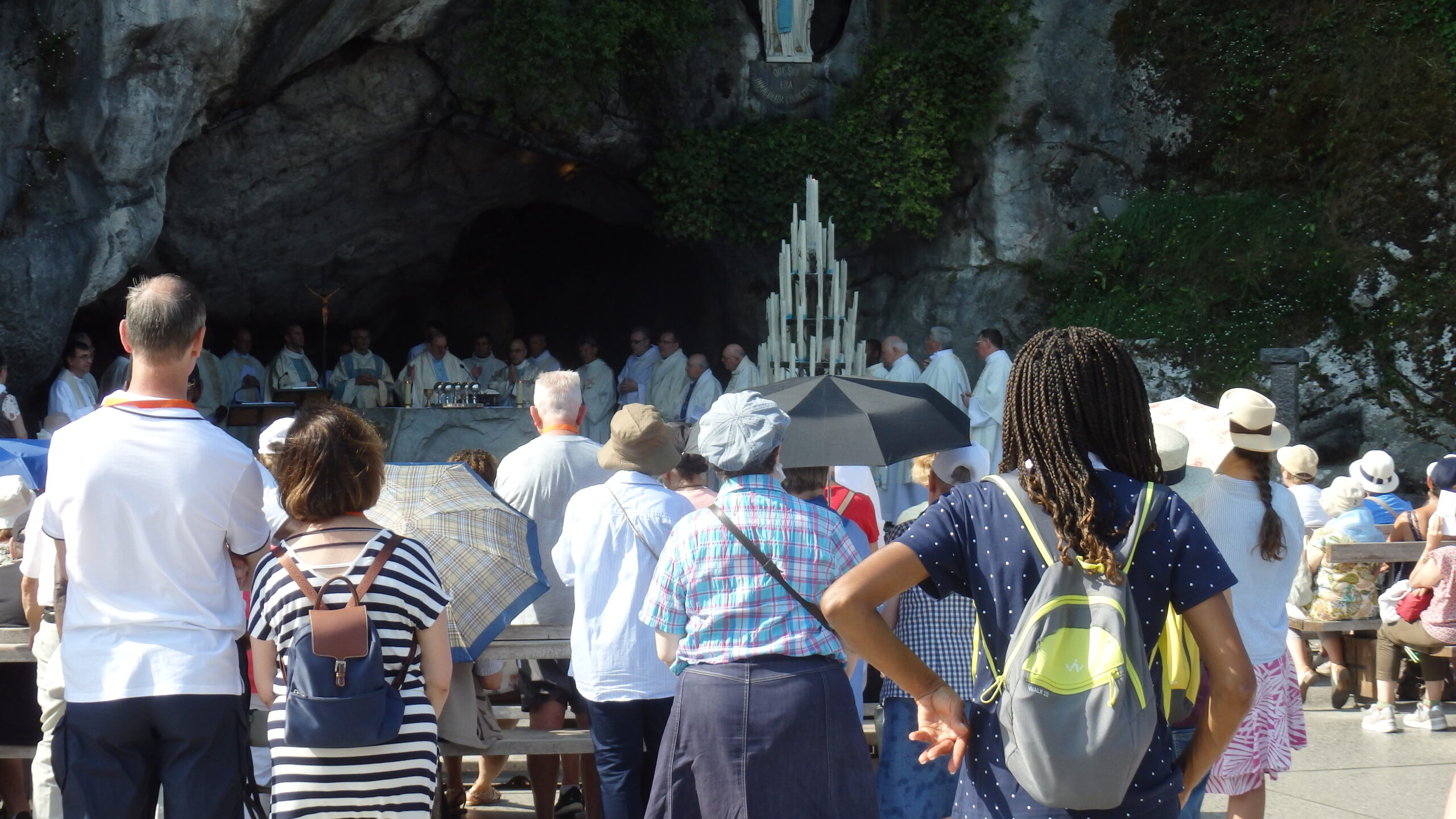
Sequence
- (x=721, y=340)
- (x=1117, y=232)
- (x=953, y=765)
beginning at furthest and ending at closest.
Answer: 1. (x=721, y=340)
2. (x=1117, y=232)
3. (x=953, y=765)

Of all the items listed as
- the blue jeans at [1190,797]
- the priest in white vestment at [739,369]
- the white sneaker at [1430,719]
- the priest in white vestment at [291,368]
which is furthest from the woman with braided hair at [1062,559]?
the priest in white vestment at [291,368]

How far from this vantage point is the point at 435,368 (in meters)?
16.1

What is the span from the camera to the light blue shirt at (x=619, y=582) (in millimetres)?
3674

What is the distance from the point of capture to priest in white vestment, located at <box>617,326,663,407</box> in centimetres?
1647

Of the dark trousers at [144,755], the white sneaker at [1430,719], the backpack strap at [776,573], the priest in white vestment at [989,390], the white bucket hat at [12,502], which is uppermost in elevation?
the priest in white vestment at [989,390]

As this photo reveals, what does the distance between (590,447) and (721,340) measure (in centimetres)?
1368

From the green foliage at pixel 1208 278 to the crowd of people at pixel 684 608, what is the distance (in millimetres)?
10291

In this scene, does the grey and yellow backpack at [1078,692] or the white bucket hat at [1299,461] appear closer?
the grey and yellow backpack at [1078,692]

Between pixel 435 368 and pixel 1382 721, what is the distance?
1217 cm

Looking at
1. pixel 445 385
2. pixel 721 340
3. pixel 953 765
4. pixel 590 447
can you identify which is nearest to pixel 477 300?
pixel 721 340

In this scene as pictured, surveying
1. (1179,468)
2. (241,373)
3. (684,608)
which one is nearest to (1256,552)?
(1179,468)

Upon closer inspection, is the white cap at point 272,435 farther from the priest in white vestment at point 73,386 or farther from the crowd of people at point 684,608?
the priest in white vestment at point 73,386

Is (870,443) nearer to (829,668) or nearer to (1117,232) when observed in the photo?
(829,668)

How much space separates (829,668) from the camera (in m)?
2.89
